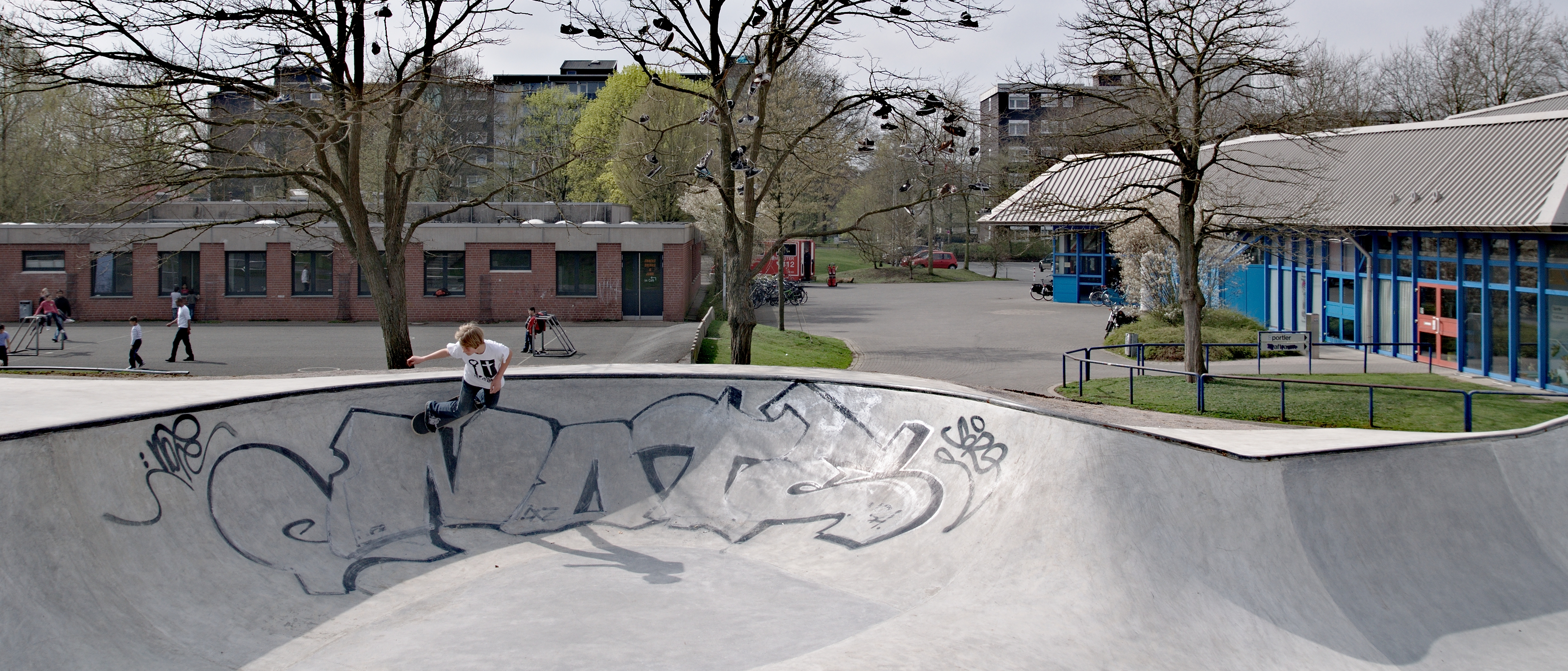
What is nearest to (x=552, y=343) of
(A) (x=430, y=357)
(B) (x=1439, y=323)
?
(A) (x=430, y=357)

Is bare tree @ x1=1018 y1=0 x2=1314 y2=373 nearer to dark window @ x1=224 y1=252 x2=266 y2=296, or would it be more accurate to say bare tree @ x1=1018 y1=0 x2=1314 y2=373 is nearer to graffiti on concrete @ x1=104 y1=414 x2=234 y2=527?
graffiti on concrete @ x1=104 y1=414 x2=234 y2=527

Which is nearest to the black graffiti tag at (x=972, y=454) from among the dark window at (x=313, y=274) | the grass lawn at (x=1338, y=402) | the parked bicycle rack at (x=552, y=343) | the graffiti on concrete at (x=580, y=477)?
the graffiti on concrete at (x=580, y=477)

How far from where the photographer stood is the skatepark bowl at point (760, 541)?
5223mm

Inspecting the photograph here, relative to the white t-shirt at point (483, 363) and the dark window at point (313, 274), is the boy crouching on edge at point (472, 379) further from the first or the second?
the dark window at point (313, 274)

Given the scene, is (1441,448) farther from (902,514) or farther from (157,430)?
(157,430)

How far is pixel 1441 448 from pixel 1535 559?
911mm

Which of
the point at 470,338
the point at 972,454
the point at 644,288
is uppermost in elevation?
the point at 644,288

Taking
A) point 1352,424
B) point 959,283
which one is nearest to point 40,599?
point 1352,424

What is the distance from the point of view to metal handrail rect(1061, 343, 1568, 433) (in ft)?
40.7

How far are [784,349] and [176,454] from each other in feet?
51.8

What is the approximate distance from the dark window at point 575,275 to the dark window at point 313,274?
289 inches

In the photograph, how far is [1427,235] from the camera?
765 inches

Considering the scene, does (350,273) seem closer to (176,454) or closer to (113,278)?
(113,278)

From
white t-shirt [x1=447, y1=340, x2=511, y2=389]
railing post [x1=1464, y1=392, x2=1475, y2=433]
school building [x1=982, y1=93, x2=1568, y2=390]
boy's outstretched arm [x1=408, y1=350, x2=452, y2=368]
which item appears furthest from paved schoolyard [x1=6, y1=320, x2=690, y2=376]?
railing post [x1=1464, y1=392, x2=1475, y2=433]
